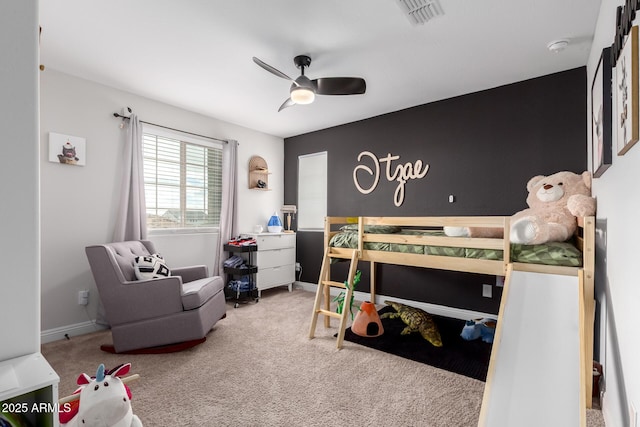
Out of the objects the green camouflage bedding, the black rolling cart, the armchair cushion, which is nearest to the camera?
the green camouflage bedding

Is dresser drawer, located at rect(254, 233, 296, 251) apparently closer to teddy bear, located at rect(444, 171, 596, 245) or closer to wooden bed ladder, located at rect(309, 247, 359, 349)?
wooden bed ladder, located at rect(309, 247, 359, 349)

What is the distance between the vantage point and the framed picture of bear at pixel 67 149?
281cm

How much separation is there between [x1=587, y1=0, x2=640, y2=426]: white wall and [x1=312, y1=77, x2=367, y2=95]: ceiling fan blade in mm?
1493

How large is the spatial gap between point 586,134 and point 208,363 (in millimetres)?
3613

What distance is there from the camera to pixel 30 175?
0.93 m

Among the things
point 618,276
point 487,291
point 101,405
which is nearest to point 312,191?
point 487,291

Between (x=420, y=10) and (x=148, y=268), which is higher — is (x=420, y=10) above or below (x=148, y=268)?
above

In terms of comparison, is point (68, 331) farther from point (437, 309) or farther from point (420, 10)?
point (420, 10)

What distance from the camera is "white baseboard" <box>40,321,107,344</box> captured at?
2779 millimetres

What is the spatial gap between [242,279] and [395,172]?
93.8 inches

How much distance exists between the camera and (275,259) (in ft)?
14.4

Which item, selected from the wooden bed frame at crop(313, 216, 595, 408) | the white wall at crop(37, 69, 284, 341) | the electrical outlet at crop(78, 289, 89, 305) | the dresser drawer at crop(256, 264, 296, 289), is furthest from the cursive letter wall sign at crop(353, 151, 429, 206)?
the electrical outlet at crop(78, 289, 89, 305)

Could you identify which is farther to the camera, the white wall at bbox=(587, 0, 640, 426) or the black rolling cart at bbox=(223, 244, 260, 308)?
the black rolling cart at bbox=(223, 244, 260, 308)

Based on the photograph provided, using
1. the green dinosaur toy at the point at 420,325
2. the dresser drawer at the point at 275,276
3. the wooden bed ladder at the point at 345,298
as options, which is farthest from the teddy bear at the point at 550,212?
the dresser drawer at the point at 275,276
